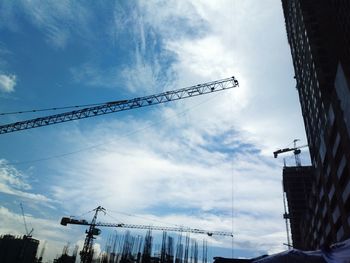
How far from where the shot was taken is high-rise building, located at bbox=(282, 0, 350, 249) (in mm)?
36250

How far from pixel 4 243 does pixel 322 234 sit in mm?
88302

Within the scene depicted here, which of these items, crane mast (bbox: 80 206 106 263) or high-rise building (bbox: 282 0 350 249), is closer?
high-rise building (bbox: 282 0 350 249)

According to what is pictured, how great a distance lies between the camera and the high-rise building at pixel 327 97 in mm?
36250

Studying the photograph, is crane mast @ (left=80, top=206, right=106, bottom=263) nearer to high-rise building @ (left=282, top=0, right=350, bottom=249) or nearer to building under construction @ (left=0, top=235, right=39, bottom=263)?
building under construction @ (left=0, top=235, right=39, bottom=263)

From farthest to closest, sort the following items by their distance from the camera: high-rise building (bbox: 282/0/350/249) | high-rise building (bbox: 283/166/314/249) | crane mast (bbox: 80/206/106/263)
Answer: high-rise building (bbox: 283/166/314/249), crane mast (bbox: 80/206/106/263), high-rise building (bbox: 282/0/350/249)

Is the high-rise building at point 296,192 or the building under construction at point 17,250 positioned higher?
the high-rise building at point 296,192

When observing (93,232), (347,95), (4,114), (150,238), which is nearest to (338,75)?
(347,95)

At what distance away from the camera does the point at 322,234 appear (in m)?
52.3

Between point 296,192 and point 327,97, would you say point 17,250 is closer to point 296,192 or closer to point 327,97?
point 327,97

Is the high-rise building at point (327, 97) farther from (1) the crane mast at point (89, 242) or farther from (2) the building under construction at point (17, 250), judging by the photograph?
(2) the building under construction at point (17, 250)

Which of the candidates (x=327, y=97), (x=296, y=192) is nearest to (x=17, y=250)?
(x=327, y=97)

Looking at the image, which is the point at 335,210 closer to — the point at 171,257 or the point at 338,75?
the point at 338,75

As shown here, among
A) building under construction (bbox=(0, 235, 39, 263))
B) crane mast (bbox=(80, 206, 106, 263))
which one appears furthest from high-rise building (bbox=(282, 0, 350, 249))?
building under construction (bbox=(0, 235, 39, 263))

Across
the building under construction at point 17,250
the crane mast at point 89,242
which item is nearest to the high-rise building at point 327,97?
the crane mast at point 89,242
